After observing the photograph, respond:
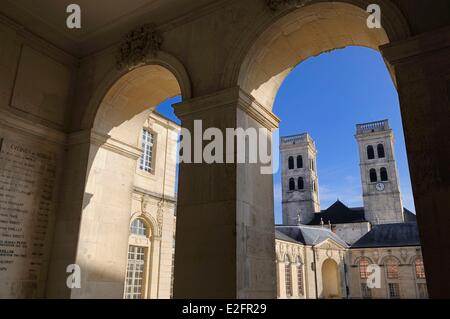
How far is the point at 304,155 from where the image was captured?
72.4m

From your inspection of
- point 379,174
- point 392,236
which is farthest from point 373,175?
point 392,236

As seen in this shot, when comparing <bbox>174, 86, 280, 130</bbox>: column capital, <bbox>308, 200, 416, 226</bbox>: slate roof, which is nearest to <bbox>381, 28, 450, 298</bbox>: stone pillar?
<bbox>174, 86, 280, 130</bbox>: column capital

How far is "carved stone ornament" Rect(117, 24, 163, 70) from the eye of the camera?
6391 mm

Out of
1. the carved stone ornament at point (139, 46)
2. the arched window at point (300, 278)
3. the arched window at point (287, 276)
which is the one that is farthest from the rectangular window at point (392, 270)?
the carved stone ornament at point (139, 46)

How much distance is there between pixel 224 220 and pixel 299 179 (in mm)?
69211

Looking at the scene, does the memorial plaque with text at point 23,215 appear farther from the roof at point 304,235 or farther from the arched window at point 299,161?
the arched window at point 299,161

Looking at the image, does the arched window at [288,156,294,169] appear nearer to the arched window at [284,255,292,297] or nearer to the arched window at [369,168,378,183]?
the arched window at [369,168,378,183]

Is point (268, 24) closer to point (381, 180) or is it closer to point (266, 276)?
point (266, 276)

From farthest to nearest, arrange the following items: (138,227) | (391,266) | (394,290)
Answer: (394,290)
(391,266)
(138,227)

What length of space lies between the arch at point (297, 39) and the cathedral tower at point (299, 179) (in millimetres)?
64602

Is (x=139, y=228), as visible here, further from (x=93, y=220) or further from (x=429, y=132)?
(x=429, y=132)

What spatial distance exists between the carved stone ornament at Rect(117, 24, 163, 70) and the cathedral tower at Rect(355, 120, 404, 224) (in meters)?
61.9

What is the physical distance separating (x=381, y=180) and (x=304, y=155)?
47.5ft

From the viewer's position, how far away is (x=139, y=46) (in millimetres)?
6551
